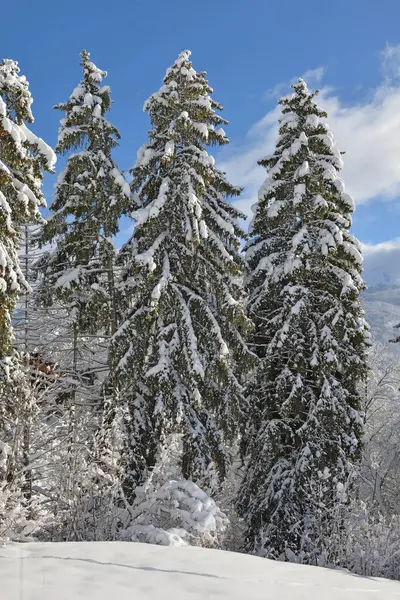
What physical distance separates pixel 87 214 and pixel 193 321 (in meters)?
5.49

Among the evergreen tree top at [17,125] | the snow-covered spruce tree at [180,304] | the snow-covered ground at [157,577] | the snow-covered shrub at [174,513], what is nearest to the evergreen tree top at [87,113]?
the snow-covered spruce tree at [180,304]

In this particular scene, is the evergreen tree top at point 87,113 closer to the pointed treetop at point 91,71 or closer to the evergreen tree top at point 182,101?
the pointed treetop at point 91,71

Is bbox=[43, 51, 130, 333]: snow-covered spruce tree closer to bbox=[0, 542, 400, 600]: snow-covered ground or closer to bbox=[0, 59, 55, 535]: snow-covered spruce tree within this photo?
bbox=[0, 59, 55, 535]: snow-covered spruce tree

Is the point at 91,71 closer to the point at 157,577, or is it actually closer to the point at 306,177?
the point at 306,177

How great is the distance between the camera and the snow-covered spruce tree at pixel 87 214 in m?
15.1

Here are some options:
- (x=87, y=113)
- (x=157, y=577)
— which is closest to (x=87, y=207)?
(x=87, y=113)

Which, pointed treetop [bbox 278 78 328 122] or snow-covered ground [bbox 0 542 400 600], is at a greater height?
pointed treetop [bbox 278 78 328 122]

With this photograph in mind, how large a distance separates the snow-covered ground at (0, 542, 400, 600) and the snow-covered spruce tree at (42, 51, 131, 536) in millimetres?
8431

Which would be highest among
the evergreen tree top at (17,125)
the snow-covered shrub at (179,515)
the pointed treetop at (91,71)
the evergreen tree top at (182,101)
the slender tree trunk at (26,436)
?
the pointed treetop at (91,71)

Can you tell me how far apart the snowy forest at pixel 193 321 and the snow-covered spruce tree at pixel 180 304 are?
53mm

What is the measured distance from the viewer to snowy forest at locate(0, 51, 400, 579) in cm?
1025

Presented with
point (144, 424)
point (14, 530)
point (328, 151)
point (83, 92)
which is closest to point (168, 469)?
point (144, 424)

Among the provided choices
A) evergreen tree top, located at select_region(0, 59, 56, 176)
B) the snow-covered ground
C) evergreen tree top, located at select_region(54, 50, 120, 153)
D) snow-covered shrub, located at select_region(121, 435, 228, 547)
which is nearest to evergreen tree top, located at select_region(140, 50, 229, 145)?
evergreen tree top, located at select_region(54, 50, 120, 153)

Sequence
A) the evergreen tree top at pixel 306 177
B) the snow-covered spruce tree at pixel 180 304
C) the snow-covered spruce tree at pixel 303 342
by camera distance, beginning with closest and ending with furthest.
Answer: the snow-covered spruce tree at pixel 180 304, the snow-covered spruce tree at pixel 303 342, the evergreen tree top at pixel 306 177
